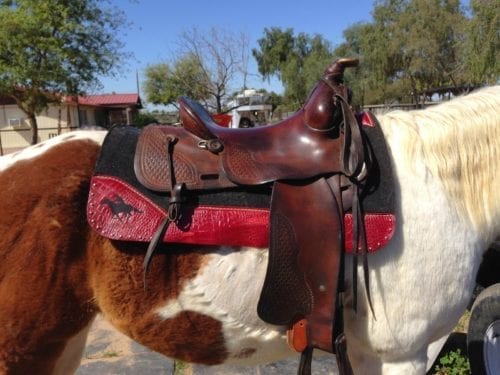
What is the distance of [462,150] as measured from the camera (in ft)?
4.97

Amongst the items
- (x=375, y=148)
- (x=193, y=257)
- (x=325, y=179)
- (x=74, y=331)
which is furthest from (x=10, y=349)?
(x=375, y=148)

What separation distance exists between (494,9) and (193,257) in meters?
13.0

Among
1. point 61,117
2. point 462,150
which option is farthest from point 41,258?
point 61,117

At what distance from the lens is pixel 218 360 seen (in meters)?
1.51

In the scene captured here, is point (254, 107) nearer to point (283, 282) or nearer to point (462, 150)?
point (462, 150)

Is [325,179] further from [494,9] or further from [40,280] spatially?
[494,9]

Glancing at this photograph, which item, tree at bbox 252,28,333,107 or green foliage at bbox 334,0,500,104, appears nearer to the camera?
green foliage at bbox 334,0,500,104

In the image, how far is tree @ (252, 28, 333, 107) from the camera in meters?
43.3

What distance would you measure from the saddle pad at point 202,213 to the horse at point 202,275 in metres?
0.04

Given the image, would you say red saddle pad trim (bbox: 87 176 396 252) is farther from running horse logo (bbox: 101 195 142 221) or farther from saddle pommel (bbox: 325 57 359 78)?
saddle pommel (bbox: 325 57 359 78)

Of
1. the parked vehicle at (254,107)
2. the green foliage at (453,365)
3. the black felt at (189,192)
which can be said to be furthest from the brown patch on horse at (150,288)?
the parked vehicle at (254,107)

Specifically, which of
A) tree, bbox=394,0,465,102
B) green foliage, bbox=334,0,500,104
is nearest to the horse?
green foliage, bbox=334,0,500,104

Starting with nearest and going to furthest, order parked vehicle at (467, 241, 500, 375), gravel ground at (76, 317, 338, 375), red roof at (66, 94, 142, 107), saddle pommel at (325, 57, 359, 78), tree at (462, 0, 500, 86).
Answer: saddle pommel at (325, 57, 359, 78) < parked vehicle at (467, 241, 500, 375) < gravel ground at (76, 317, 338, 375) < tree at (462, 0, 500, 86) < red roof at (66, 94, 142, 107)

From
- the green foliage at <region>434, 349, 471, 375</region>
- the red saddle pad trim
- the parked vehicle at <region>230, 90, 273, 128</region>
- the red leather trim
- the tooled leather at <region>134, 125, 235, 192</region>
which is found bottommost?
the green foliage at <region>434, 349, 471, 375</region>
